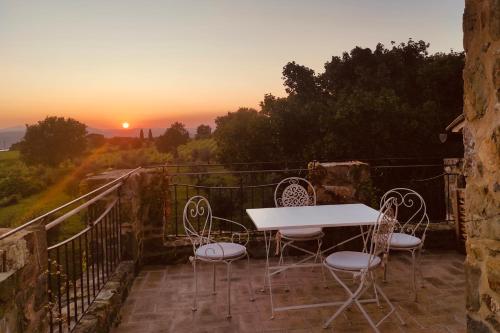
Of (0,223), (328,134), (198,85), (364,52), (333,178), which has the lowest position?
(0,223)

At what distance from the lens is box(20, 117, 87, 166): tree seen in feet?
84.1

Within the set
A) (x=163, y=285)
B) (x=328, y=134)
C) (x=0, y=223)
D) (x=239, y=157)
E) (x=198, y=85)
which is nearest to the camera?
(x=163, y=285)

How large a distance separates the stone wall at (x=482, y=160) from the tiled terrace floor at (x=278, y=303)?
139cm

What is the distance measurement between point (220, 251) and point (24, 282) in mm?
1882

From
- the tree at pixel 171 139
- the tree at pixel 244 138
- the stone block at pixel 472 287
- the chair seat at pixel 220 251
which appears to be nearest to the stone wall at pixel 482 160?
the stone block at pixel 472 287

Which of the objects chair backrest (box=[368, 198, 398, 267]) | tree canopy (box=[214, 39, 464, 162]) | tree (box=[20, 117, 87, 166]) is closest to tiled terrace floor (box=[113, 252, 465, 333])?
chair backrest (box=[368, 198, 398, 267])

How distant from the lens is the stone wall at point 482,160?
67.8 inches

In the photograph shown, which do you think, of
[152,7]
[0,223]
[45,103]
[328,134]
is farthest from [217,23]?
[0,223]

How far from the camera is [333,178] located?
4945 millimetres

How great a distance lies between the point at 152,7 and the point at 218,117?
33.6 feet

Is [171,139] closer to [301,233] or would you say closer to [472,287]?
[301,233]

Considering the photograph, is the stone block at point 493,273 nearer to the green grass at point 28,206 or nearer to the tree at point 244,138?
the tree at point 244,138

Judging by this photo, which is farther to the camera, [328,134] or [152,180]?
[328,134]

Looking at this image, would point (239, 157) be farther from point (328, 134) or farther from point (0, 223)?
point (0, 223)
